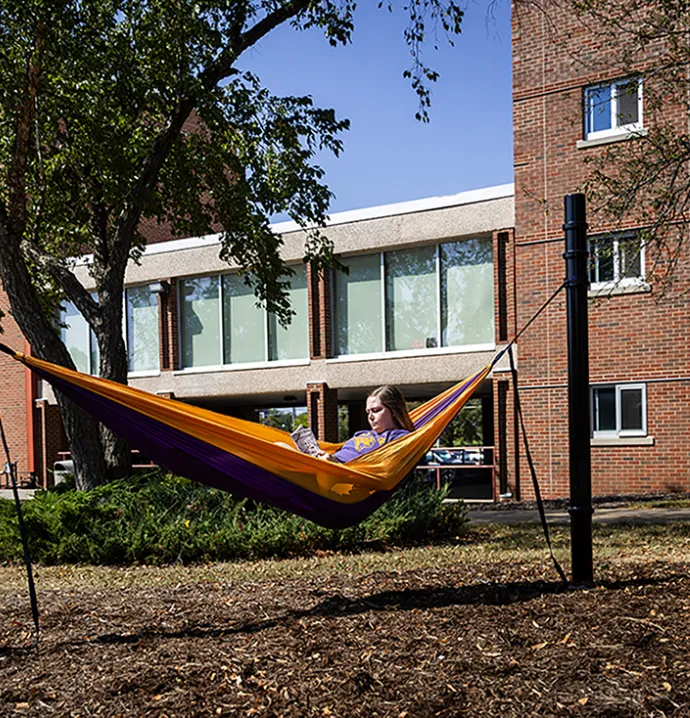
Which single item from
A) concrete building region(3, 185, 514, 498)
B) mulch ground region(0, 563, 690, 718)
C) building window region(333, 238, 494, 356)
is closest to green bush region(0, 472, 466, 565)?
mulch ground region(0, 563, 690, 718)

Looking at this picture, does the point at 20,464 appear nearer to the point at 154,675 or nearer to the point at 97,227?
the point at 97,227

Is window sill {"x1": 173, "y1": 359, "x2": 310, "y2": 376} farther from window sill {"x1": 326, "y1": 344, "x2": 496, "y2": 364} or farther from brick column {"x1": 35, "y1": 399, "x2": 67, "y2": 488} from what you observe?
brick column {"x1": 35, "y1": 399, "x2": 67, "y2": 488}

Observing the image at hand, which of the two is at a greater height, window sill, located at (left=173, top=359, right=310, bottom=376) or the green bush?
window sill, located at (left=173, top=359, right=310, bottom=376)

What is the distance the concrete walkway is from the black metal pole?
5515 millimetres

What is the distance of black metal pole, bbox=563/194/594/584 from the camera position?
5.71m

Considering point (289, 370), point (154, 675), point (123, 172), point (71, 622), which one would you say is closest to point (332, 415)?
point (289, 370)

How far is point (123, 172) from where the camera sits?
10.5 m

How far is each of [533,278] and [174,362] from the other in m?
8.48

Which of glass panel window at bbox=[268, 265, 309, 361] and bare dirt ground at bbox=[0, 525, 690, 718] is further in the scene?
glass panel window at bbox=[268, 265, 309, 361]

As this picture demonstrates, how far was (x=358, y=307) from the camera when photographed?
716 inches

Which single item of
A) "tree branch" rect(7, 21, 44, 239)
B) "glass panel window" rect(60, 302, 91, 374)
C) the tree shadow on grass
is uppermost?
"tree branch" rect(7, 21, 44, 239)

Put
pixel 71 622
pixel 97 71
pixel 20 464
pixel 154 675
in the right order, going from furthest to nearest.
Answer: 1. pixel 20 464
2. pixel 97 71
3. pixel 71 622
4. pixel 154 675

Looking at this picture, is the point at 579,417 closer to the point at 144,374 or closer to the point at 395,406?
the point at 395,406

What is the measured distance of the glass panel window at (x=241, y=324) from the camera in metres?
19.6
